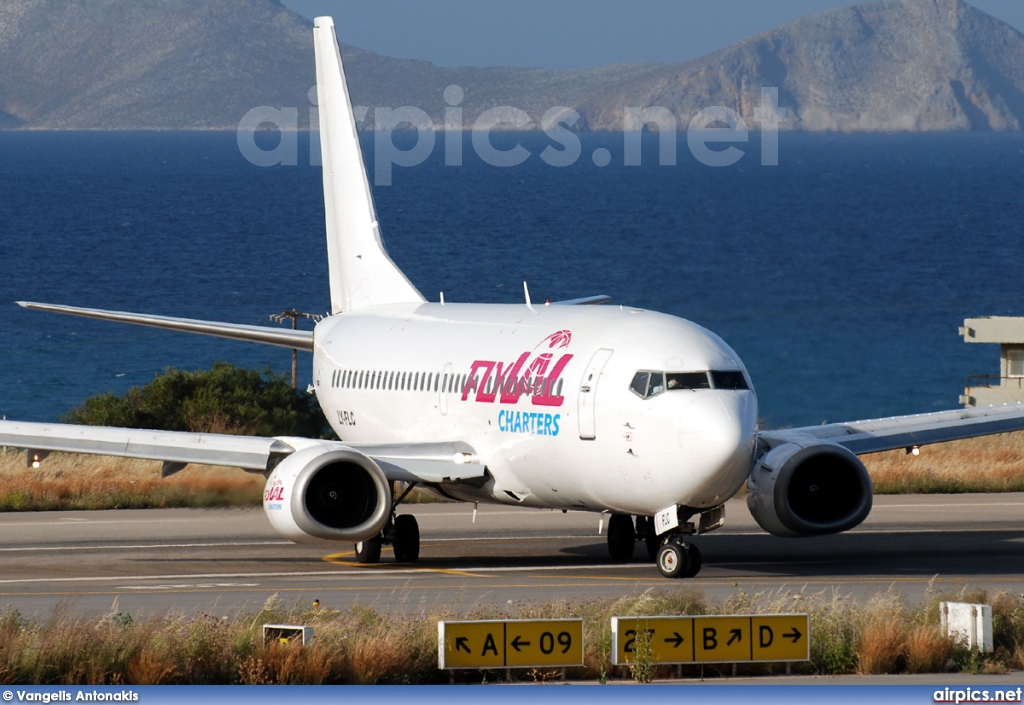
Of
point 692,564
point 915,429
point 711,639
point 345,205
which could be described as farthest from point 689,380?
point 345,205

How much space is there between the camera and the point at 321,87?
39.8 m

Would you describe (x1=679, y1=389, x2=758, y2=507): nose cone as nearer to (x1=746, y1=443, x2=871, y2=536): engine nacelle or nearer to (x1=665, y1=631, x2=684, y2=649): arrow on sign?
(x1=746, y1=443, x2=871, y2=536): engine nacelle

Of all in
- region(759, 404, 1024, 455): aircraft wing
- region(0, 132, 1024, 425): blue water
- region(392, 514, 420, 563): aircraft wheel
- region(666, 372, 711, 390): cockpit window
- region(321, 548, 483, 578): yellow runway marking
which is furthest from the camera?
region(0, 132, 1024, 425): blue water

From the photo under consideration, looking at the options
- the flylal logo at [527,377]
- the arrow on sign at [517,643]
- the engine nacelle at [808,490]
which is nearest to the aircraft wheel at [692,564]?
the engine nacelle at [808,490]

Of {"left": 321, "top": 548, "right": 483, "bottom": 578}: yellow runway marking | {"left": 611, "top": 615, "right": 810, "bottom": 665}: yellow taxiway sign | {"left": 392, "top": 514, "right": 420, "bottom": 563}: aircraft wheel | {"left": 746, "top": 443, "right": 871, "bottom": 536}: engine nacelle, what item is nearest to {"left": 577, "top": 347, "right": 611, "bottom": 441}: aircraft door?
{"left": 746, "top": 443, "right": 871, "bottom": 536}: engine nacelle

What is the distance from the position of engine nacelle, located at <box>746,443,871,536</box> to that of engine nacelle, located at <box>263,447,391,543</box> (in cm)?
596

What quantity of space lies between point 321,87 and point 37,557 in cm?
1350

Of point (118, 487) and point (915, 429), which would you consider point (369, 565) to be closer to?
point (915, 429)

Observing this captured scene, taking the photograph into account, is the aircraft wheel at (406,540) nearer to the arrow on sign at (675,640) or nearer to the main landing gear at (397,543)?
the main landing gear at (397,543)

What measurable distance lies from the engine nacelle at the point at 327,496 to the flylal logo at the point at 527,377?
236 cm

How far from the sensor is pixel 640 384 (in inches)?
1029

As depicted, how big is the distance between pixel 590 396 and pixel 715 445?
266 cm

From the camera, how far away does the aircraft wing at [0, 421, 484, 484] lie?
29.4m

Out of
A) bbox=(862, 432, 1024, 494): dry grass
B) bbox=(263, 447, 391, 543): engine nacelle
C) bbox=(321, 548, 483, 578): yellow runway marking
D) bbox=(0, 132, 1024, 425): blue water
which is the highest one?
bbox=(0, 132, 1024, 425): blue water
